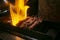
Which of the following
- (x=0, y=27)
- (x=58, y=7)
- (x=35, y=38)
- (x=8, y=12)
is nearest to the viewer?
(x=35, y=38)

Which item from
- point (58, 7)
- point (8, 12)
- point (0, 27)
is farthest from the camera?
point (8, 12)

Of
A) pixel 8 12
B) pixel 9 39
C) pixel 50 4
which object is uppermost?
pixel 50 4

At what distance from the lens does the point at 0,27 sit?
1.38 m

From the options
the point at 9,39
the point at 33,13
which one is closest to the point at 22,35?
the point at 9,39

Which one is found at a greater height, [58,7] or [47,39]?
[58,7]

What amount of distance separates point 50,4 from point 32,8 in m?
0.35

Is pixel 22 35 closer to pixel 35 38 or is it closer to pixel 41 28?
pixel 35 38

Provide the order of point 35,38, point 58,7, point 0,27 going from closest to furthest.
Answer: point 35,38, point 0,27, point 58,7

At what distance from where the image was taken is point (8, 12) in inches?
68.7

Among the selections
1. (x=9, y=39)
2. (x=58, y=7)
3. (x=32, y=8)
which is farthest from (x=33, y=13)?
(x=9, y=39)

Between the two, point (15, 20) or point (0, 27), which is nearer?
point (0, 27)

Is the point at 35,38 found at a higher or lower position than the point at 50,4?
lower

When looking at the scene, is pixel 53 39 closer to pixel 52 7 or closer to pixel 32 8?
pixel 52 7

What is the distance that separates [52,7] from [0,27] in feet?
1.76
